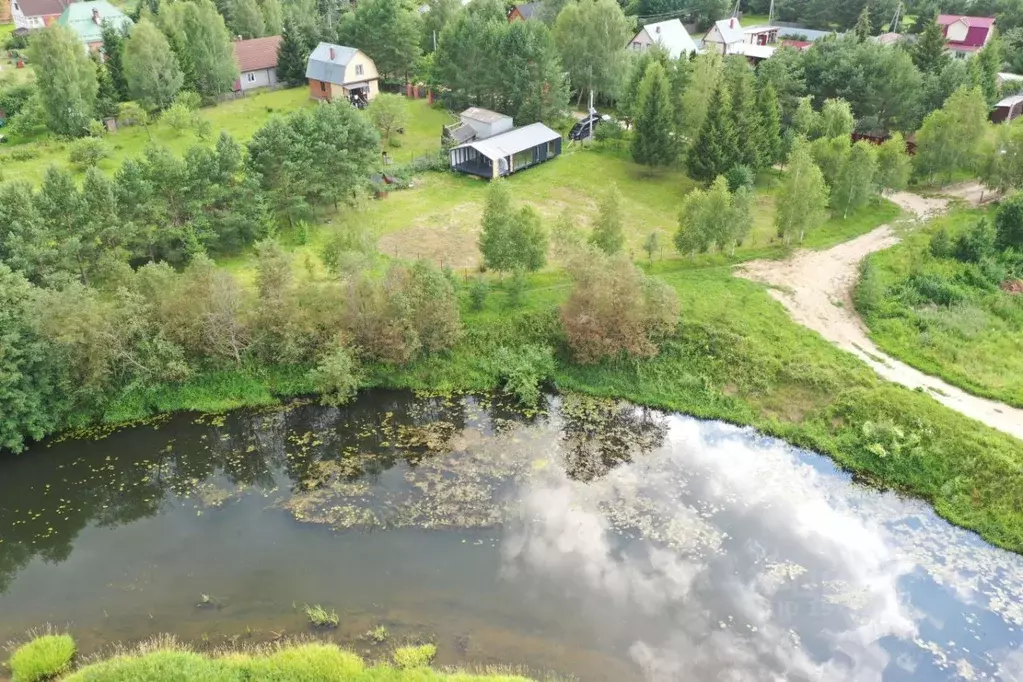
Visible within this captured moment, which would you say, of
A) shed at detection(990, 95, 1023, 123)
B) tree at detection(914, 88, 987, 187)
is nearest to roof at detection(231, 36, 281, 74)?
tree at detection(914, 88, 987, 187)

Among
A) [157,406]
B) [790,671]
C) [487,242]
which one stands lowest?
[790,671]

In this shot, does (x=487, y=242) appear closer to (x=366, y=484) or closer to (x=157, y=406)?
(x=366, y=484)

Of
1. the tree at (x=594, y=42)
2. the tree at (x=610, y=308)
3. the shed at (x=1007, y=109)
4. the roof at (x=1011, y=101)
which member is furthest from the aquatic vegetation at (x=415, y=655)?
the roof at (x=1011, y=101)

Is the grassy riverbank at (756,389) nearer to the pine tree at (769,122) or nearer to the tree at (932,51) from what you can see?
the pine tree at (769,122)

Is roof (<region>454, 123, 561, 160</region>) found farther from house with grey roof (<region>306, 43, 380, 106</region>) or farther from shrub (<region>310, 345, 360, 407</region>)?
shrub (<region>310, 345, 360, 407</region>)

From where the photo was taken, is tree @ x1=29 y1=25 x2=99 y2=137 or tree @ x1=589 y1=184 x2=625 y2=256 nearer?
tree @ x1=589 y1=184 x2=625 y2=256

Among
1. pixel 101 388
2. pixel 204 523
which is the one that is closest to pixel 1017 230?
pixel 204 523
